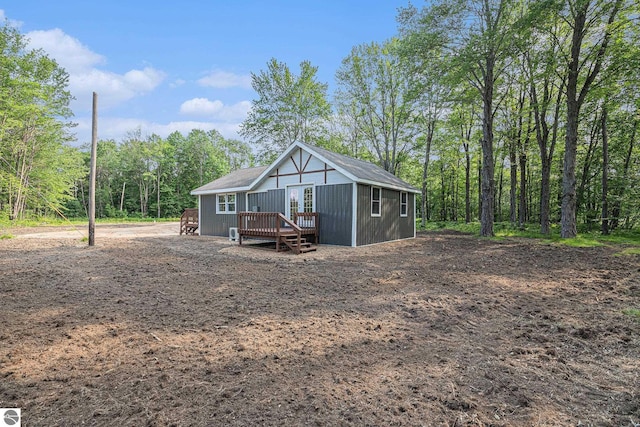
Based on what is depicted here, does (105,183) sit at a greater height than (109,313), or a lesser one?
greater

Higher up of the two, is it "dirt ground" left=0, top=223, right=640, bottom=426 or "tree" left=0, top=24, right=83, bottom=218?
"tree" left=0, top=24, right=83, bottom=218

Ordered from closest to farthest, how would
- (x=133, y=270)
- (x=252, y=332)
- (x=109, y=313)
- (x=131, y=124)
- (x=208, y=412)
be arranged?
1. (x=208, y=412)
2. (x=252, y=332)
3. (x=109, y=313)
4. (x=133, y=270)
5. (x=131, y=124)

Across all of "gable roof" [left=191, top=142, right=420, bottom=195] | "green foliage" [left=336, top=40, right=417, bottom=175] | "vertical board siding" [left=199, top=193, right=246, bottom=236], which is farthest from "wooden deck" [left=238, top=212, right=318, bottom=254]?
"green foliage" [left=336, top=40, right=417, bottom=175]

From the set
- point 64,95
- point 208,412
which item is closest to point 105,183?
point 64,95

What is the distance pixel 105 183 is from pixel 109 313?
44321 millimetres

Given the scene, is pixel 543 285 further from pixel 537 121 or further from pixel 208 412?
pixel 537 121

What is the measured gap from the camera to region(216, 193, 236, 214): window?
15.6 m

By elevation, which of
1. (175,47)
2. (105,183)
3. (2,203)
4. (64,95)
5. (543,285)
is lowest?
(543,285)

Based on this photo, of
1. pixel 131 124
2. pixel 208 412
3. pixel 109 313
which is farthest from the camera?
pixel 131 124

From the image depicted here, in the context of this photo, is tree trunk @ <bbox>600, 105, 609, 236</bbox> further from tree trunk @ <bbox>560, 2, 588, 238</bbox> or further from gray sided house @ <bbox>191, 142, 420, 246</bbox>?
gray sided house @ <bbox>191, 142, 420, 246</bbox>

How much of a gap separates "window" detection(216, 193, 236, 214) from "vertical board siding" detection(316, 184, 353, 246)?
559 centimetres

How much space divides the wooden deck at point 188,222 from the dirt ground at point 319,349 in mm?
10792

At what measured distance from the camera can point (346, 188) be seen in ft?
37.8

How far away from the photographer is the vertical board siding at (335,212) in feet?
37.8
